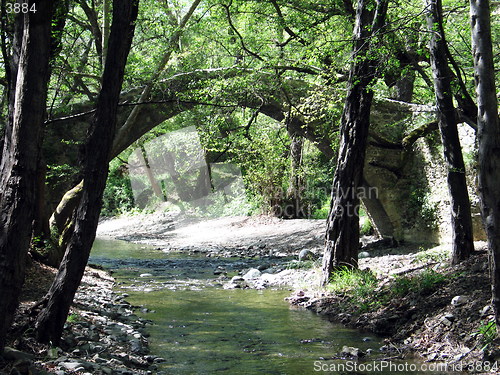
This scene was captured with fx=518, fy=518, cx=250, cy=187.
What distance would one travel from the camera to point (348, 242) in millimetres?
8391

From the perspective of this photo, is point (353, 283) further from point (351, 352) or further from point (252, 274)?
point (252, 274)

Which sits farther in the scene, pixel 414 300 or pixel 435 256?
pixel 435 256

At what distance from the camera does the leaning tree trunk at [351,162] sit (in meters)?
8.14

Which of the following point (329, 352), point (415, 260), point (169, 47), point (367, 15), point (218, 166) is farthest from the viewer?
point (218, 166)

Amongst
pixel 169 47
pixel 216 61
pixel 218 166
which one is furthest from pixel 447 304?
pixel 218 166

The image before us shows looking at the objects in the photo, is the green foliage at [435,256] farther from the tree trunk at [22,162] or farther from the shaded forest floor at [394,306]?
the tree trunk at [22,162]

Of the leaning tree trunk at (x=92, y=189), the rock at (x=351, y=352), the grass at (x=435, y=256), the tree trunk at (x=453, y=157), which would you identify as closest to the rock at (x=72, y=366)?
the leaning tree trunk at (x=92, y=189)

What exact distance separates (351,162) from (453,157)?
5.02ft

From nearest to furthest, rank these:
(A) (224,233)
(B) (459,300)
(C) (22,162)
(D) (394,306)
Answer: (C) (22,162), (B) (459,300), (D) (394,306), (A) (224,233)

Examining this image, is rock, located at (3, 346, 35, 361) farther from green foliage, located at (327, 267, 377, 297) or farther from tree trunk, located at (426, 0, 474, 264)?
tree trunk, located at (426, 0, 474, 264)

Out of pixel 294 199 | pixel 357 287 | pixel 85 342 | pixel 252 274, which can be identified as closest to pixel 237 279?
pixel 252 274

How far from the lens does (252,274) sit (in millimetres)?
11133

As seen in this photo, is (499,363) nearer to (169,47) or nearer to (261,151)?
(169,47)

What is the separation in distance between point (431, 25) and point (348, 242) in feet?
11.4
